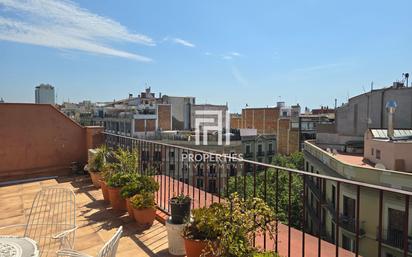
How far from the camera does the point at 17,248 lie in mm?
1743

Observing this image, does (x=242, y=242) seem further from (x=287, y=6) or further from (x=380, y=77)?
(x=380, y=77)

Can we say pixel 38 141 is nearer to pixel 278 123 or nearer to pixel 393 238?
pixel 393 238

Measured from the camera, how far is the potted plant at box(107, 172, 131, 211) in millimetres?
4094

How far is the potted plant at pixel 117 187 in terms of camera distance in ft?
13.4

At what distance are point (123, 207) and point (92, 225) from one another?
1.81 ft

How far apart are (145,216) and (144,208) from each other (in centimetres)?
12

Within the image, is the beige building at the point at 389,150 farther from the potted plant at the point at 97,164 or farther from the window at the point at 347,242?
the potted plant at the point at 97,164

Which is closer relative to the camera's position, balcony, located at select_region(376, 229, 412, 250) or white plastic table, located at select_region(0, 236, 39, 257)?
white plastic table, located at select_region(0, 236, 39, 257)

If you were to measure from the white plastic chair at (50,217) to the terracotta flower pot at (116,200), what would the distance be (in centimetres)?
55

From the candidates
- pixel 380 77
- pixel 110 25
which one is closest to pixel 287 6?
pixel 110 25

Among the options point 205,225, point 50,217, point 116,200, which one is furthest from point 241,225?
point 50,217

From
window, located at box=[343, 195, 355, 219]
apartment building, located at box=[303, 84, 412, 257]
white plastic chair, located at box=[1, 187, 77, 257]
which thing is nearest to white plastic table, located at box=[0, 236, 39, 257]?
white plastic chair, located at box=[1, 187, 77, 257]

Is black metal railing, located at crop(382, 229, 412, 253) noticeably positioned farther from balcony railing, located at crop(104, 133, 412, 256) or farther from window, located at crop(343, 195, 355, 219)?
balcony railing, located at crop(104, 133, 412, 256)

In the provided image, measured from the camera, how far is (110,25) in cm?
948
